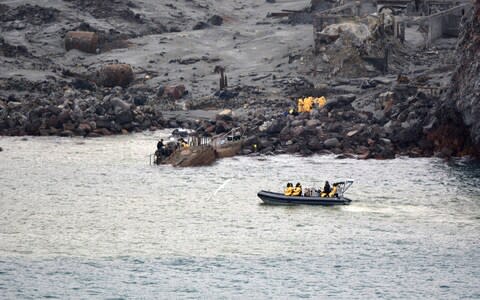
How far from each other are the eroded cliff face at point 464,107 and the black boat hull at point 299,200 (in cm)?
1794

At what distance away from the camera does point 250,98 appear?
120000 millimetres

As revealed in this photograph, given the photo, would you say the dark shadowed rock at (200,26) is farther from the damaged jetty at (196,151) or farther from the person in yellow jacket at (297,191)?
the person in yellow jacket at (297,191)

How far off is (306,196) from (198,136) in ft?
66.1

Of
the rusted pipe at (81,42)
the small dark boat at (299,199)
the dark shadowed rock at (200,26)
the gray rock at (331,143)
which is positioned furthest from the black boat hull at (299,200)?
the dark shadowed rock at (200,26)

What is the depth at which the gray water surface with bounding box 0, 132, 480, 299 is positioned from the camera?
69625mm

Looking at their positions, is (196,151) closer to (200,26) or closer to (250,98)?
(250,98)

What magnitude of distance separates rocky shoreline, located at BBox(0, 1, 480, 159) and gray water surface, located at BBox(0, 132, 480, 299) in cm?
309

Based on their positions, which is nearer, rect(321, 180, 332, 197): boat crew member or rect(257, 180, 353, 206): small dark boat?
rect(257, 180, 353, 206): small dark boat

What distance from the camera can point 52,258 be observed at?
7338 cm

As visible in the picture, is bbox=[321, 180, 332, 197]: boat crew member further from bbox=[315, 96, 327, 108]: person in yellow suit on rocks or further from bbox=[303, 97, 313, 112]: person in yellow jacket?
bbox=[315, 96, 327, 108]: person in yellow suit on rocks

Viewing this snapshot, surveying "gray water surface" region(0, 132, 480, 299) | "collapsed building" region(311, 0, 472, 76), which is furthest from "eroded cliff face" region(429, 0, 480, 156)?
"collapsed building" region(311, 0, 472, 76)

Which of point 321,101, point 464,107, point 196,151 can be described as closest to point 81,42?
point 321,101

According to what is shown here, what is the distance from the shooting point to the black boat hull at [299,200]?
8475 centimetres

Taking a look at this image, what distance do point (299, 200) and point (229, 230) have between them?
6973mm
